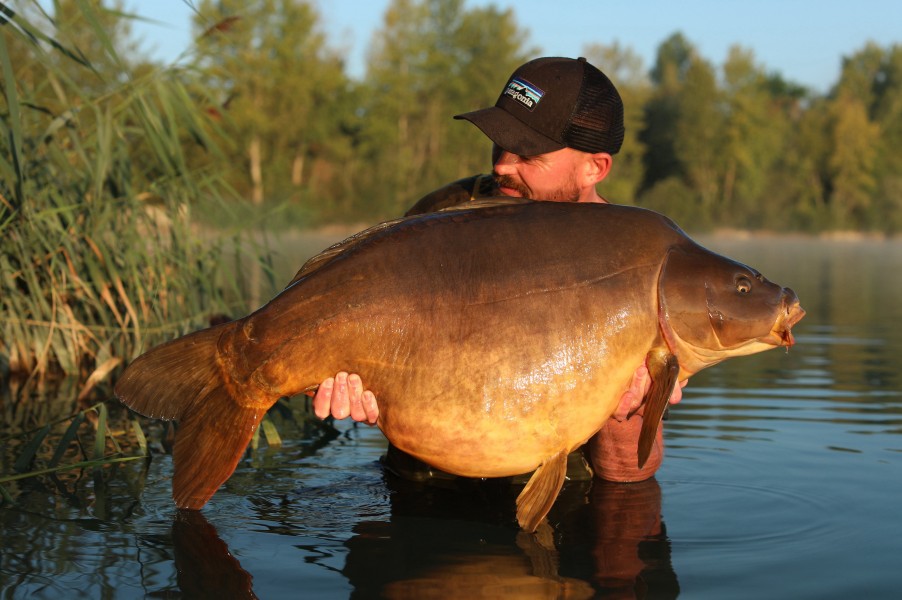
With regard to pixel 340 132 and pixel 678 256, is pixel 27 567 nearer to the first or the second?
pixel 678 256

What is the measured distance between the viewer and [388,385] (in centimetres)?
292

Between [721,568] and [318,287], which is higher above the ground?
[318,287]

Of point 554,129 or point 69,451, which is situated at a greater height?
point 554,129

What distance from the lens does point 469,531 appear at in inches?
134

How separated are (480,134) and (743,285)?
4362cm

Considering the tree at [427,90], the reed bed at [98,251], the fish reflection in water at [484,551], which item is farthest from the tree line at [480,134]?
the fish reflection in water at [484,551]

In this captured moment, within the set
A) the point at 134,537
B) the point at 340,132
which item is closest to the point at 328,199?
the point at 340,132

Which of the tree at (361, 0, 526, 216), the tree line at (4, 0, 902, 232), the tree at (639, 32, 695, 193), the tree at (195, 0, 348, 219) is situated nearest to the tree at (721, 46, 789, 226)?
the tree line at (4, 0, 902, 232)

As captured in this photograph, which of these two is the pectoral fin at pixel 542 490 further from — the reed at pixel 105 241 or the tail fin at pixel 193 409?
the reed at pixel 105 241

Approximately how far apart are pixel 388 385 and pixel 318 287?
0.33m

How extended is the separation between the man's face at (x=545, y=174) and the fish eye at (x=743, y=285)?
77 centimetres

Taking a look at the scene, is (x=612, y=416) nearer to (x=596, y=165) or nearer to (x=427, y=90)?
(x=596, y=165)

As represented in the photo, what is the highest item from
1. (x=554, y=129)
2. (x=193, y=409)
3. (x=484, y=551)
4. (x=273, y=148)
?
(x=273, y=148)

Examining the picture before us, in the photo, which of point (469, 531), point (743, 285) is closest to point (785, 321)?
point (743, 285)
